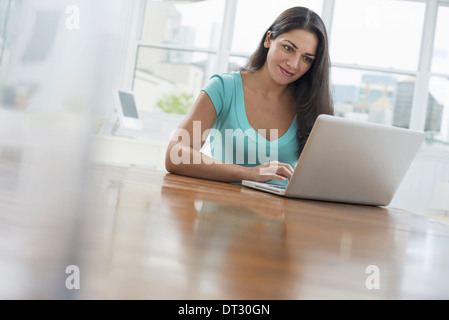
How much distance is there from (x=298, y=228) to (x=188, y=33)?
423 cm

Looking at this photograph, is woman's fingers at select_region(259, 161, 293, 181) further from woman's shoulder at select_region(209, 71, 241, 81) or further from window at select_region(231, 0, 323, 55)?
window at select_region(231, 0, 323, 55)

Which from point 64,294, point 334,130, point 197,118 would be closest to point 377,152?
point 334,130

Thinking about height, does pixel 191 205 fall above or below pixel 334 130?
below

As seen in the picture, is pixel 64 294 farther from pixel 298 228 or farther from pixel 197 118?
pixel 197 118

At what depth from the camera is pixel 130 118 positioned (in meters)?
3.38

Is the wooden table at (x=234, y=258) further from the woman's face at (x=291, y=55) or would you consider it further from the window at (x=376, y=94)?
the window at (x=376, y=94)

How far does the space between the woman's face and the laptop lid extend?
25.4 inches

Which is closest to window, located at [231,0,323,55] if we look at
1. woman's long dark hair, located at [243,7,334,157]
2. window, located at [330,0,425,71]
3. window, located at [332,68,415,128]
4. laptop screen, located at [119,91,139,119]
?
window, located at [330,0,425,71]

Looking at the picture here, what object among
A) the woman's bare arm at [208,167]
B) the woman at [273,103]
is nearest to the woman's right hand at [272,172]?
the woman's bare arm at [208,167]

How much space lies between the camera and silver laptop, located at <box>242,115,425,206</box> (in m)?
0.86

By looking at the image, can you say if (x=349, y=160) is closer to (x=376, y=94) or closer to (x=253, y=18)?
(x=376, y=94)

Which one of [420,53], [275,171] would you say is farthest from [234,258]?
[420,53]

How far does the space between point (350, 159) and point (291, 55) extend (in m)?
0.70

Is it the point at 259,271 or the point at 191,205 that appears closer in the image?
the point at 259,271
